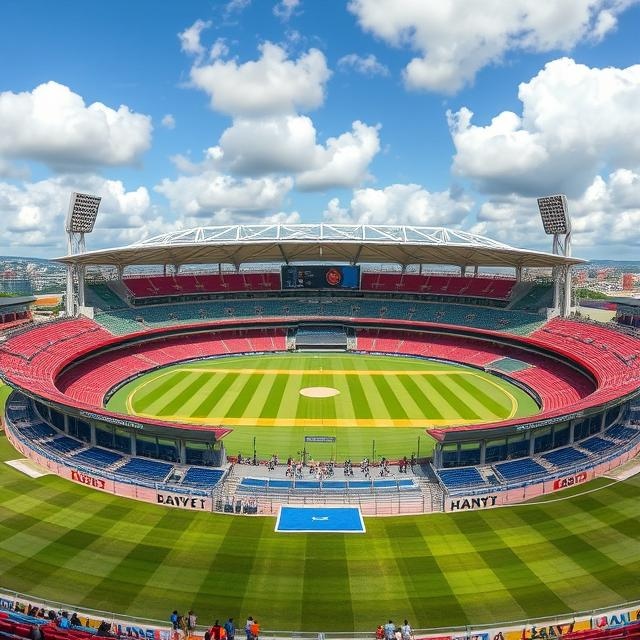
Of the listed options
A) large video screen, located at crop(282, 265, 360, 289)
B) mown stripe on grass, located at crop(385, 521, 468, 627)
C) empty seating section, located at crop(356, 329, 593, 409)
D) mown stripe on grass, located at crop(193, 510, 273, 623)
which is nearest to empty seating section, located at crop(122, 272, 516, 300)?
large video screen, located at crop(282, 265, 360, 289)

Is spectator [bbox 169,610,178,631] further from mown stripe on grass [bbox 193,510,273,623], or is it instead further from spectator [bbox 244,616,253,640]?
spectator [bbox 244,616,253,640]

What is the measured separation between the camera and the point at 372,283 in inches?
3130

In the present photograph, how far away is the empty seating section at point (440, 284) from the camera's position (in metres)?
72.6

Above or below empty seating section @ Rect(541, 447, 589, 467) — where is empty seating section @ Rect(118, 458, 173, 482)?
below

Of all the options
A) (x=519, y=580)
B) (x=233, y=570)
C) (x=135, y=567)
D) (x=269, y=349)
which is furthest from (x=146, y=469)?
(x=269, y=349)

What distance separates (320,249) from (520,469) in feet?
152

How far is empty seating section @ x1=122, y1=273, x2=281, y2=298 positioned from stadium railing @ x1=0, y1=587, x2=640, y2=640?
59.3m

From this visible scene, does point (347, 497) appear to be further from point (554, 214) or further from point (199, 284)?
point (199, 284)

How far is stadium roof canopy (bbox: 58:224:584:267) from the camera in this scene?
58344 mm

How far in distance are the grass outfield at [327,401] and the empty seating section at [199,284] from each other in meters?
18.0

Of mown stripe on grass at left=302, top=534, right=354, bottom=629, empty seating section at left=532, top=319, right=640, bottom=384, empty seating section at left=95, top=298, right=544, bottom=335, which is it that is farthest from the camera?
empty seating section at left=95, top=298, right=544, bottom=335

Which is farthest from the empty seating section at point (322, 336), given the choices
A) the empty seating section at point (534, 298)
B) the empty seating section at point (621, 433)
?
the empty seating section at point (621, 433)

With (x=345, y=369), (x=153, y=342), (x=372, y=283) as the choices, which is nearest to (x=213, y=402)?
(x=345, y=369)

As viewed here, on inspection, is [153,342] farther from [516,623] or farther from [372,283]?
[516,623]
